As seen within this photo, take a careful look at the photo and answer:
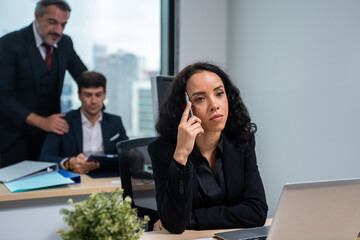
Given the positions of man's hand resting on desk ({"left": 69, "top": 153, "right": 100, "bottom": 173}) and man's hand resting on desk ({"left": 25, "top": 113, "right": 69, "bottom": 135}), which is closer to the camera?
man's hand resting on desk ({"left": 69, "top": 153, "right": 100, "bottom": 173})

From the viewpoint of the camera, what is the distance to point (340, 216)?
3.54 feet

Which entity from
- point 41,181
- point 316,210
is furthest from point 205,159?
point 41,181

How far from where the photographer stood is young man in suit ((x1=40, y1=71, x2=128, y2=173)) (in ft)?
9.31

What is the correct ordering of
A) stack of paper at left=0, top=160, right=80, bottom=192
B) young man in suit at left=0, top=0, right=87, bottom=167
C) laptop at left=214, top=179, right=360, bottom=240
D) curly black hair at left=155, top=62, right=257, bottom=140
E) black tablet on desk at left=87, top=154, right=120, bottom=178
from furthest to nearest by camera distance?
1. young man in suit at left=0, top=0, right=87, bottom=167
2. black tablet on desk at left=87, top=154, right=120, bottom=178
3. stack of paper at left=0, top=160, right=80, bottom=192
4. curly black hair at left=155, top=62, right=257, bottom=140
5. laptop at left=214, top=179, right=360, bottom=240

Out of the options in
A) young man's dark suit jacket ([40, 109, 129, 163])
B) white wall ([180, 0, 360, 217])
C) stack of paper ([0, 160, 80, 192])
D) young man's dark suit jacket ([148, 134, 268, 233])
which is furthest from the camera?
young man's dark suit jacket ([40, 109, 129, 163])

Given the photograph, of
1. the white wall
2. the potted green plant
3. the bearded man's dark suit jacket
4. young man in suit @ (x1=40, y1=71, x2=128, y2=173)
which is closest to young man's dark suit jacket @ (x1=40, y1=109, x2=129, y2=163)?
young man in suit @ (x1=40, y1=71, x2=128, y2=173)

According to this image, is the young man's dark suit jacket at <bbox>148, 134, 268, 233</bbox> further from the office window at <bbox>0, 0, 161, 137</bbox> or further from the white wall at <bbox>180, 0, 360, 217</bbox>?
the office window at <bbox>0, 0, 161, 137</bbox>

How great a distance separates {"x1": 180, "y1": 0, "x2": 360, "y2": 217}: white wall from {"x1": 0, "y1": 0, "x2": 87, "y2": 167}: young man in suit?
3.57 feet

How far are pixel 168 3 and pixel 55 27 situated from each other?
1048 millimetres

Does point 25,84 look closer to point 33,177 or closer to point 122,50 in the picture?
point 122,50

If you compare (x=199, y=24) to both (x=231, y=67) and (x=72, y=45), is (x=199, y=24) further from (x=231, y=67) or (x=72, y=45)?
(x=72, y=45)

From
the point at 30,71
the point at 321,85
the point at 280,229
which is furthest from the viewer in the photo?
the point at 30,71

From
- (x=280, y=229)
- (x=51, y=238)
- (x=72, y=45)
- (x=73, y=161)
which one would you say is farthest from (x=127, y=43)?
(x=280, y=229)

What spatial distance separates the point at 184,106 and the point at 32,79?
184 cm
